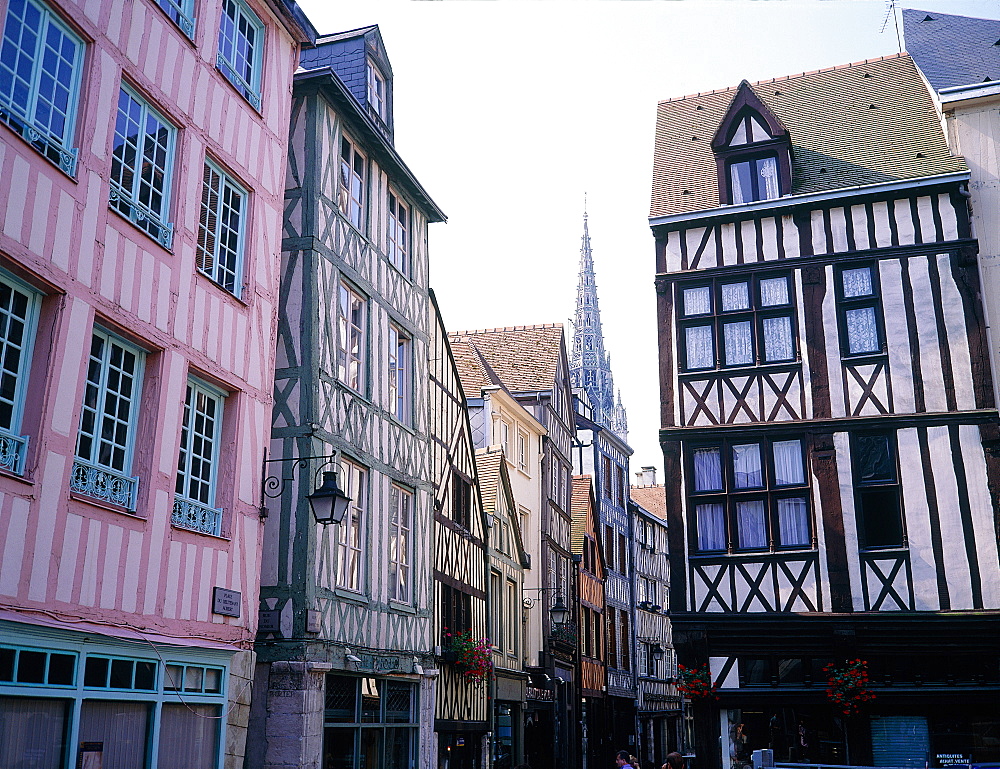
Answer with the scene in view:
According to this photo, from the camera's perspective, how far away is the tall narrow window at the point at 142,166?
8539mm

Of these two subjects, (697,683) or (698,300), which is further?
(698,300)

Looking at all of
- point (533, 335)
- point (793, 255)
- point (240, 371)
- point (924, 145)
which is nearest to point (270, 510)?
point (240, 371)

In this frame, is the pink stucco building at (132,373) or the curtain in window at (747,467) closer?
the pink stucco building at (132,373)

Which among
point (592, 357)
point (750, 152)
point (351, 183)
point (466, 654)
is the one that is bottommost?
point (466, 654)

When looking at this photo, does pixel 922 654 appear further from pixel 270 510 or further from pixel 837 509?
pixel 270 510

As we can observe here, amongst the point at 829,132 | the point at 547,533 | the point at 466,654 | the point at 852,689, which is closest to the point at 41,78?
the point at 466,654

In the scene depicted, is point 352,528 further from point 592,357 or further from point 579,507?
point 592,357

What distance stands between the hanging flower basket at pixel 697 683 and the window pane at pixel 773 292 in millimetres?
5835

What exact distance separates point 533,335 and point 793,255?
1185cm

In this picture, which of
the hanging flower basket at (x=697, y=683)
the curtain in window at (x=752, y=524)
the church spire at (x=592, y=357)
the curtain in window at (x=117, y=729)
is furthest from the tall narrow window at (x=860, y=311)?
the church spire at (x=592, y=357)

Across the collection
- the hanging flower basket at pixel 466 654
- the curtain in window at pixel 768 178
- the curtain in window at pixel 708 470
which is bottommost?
the hanging flower basket at pixel 466 654

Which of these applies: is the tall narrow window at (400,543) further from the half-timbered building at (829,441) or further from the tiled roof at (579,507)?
the tiled roof at (579,507)

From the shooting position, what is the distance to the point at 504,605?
21.5 metres

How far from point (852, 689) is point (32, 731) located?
11639mm
